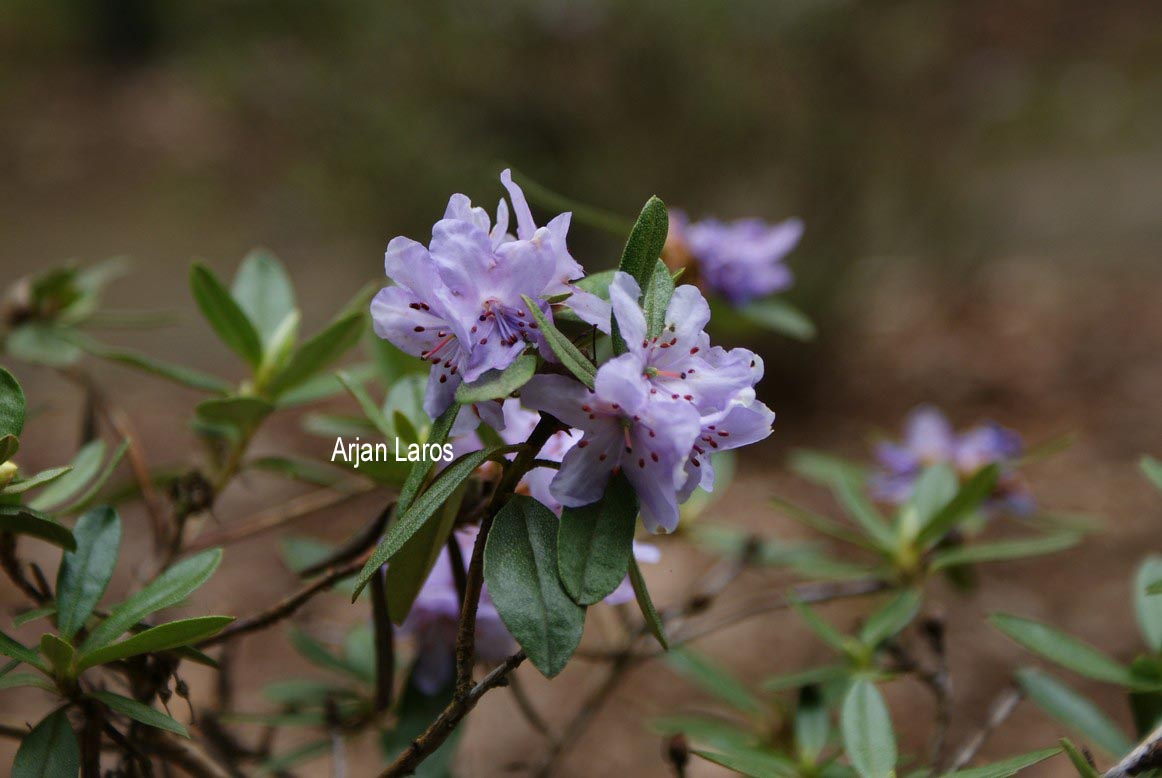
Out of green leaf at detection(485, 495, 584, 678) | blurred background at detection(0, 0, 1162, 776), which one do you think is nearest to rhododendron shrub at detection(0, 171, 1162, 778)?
green leaf at detection(485, 495, 584, 678)

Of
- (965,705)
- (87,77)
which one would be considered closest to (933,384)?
(965,705)

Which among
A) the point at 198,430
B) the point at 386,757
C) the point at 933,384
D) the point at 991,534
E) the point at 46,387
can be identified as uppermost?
the point at 46,387

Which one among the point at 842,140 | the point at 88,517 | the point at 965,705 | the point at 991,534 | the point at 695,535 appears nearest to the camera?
the point at 88,517

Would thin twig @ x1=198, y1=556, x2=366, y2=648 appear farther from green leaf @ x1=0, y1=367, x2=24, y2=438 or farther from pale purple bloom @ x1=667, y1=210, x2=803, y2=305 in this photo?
pale purple bloom @ x1=667, y1=210, x2=803, y2=305

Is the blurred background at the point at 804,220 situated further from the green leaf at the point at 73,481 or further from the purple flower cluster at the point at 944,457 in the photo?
the green leaf at the point at 73,481

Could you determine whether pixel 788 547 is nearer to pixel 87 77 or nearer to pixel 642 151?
pixel 642 151

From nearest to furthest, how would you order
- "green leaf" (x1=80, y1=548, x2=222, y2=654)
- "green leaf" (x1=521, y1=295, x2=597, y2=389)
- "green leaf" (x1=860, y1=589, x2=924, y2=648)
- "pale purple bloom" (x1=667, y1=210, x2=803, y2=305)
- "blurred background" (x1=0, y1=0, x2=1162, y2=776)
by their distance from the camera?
"green leaf" (x1=521, y1=295, x2=597, y2=389)
"green leaf" (x1=80, y1=548, x2=222, y2=654)
"green leaf" (x1=860, y1=589, x2=924, y2=648)
"pale purple bloom" (x1=667, y1=210, x2=803, y2=305)
"blurred background" (x1=0, y1=0, x2=1162, y2=776)

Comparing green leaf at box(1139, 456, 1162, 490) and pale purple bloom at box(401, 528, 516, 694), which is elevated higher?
pale purple bloom at box(401, 528, 516, 694)
